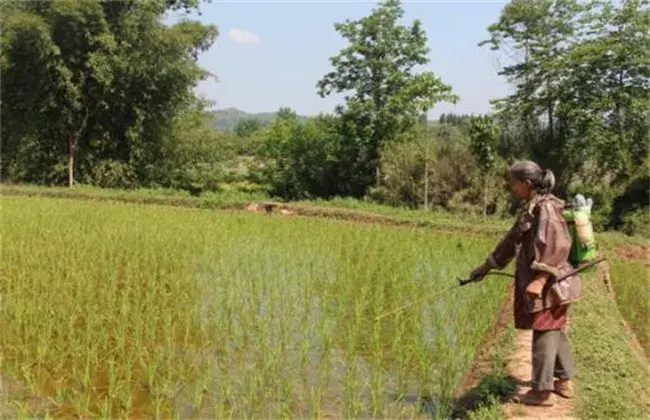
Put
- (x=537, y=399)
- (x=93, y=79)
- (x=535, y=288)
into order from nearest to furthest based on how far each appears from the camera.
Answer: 1. (x=535, y=288)
2. (x=537, y=399)
3. (x=93, y=79)

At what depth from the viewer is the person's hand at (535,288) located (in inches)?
114

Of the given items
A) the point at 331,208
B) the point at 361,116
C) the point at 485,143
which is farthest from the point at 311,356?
the point at 361,116

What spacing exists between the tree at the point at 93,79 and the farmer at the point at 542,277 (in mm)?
15419

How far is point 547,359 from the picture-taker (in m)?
3.00

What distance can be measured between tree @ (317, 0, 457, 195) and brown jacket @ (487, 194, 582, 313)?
45.5ft

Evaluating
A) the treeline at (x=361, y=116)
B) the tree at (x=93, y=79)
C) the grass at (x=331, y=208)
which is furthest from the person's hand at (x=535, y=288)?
the tree at (x=93, y=79)

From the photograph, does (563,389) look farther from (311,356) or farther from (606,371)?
(311,356)

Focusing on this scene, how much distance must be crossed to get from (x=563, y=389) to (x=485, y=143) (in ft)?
38.3

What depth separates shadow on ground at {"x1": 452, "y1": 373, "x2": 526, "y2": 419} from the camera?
306cm

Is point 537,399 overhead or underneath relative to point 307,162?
underneath

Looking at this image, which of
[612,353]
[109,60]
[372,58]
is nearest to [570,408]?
[612,353]

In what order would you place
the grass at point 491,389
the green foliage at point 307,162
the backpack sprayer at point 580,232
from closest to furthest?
the grass at point 491,389
the backpack sprayer at point 580,232
the green foliage at point 307,162

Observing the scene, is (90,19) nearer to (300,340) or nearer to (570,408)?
(300,340)

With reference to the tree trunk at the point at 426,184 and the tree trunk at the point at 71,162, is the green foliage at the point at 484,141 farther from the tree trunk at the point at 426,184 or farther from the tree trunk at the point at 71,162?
the tree trunk at the point at 71,162
